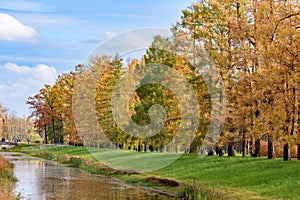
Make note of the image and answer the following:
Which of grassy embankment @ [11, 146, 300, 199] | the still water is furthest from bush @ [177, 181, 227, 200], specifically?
the still water

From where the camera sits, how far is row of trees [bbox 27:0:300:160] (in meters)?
27.7

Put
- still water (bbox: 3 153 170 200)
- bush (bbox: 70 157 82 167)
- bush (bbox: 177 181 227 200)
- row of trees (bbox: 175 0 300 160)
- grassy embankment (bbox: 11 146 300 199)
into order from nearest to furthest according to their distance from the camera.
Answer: bush (bbox: 177 181 227 200)
grassy embankment (bbox: 11 146 300 199)
still water (bbox: 3 153 170 200)
row of trees (bbox: 175 0 300 160)
bush (bbox: 70 157 82 167)

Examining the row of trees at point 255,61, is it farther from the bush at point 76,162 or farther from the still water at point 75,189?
the bush at point 76,162

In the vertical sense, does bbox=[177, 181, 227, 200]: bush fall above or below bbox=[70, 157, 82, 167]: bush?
above

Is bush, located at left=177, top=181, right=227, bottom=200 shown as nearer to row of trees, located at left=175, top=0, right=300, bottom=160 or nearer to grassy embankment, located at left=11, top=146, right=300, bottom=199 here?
grassy embankment, located at left=11, top=146, right=300, bottom=199

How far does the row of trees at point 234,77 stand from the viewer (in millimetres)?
27719

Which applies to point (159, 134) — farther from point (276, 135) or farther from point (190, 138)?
point (276, 135)

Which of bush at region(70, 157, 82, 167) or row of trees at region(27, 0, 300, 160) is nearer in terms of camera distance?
row of trees at region(27, 0, 300, 160)

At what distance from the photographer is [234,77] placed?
3731 centimetres

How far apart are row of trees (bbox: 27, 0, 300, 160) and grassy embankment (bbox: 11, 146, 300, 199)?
5.76 feet

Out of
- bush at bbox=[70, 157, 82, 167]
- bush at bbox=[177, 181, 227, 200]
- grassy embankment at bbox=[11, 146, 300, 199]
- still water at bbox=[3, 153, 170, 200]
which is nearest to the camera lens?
bush at bbox=[177, 181, 227, 200]

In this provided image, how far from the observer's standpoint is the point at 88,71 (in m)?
69.5

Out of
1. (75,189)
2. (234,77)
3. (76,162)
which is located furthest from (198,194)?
(76,162)

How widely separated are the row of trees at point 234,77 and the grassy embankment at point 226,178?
5.76ft
